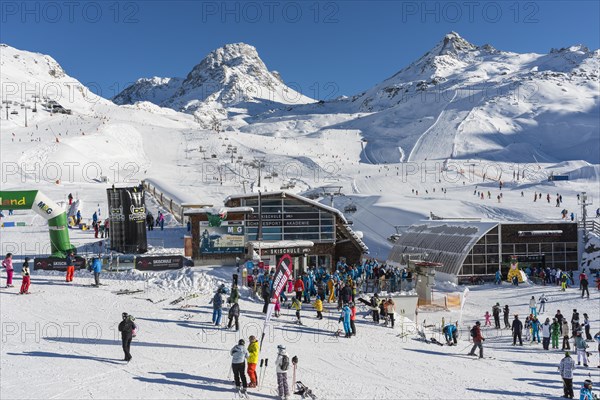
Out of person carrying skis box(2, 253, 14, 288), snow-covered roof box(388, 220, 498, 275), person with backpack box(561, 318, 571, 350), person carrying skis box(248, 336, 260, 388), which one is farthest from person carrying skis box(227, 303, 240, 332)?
snow-covered roof box(388, 220, 498, 275)

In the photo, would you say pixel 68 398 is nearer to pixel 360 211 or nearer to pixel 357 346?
pixel 357 346

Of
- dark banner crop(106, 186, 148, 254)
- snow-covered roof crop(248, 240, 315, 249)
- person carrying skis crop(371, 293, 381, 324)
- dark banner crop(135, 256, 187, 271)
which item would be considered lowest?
person carrying skis crop(371, 293, 381, 324)

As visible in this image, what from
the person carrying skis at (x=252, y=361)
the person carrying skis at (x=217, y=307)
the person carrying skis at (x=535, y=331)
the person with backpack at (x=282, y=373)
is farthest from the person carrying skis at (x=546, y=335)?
the person carrying skis at (x=252, y=361)

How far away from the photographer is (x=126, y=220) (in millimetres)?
24375

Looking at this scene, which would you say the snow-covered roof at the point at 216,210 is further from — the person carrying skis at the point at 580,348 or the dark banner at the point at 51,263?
the person carrying skis at the point at 580,348

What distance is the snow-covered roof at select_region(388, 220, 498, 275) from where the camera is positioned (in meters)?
30.6

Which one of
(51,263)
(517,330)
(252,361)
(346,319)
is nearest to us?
(252,361)

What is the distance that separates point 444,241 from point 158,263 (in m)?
17.6

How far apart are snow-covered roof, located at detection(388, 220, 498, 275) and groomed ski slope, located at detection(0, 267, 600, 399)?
33.7ft

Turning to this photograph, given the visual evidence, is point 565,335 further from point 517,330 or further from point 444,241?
point 444,241

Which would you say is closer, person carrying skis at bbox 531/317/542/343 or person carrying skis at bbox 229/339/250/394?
person carrying skis at bbox 229/339/250/394

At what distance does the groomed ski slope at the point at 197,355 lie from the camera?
11234 millimetres

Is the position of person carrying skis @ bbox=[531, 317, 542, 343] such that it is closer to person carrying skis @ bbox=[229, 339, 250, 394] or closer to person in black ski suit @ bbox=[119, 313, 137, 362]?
person carrying skis @ bbox=[229, 339, 250, 394]

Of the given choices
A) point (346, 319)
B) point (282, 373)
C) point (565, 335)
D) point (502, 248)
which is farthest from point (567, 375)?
point (502, 248)
